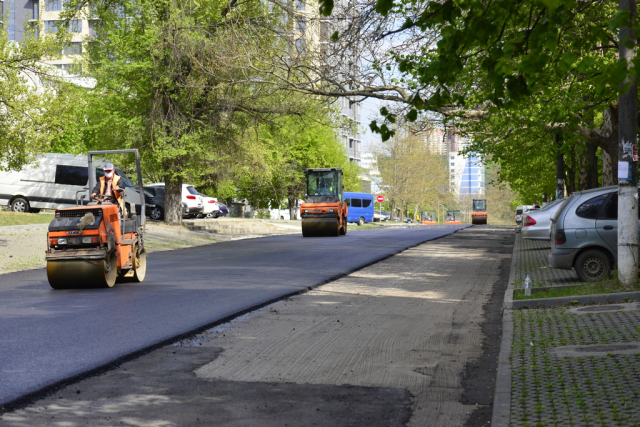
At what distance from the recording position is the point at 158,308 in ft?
35.6

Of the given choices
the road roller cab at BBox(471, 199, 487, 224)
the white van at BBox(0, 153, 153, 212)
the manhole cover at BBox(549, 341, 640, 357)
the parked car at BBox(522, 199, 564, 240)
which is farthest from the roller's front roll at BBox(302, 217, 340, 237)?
the road roller cab at BBox(471, 199, 487, 224)

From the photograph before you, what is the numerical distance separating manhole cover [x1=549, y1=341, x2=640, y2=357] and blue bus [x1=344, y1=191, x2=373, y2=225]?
58.0 m

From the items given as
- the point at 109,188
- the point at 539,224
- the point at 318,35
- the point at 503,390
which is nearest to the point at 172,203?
the point at 318,35

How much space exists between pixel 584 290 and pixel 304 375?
6313mm

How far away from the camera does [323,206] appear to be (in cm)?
3434

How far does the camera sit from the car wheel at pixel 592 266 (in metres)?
13.1

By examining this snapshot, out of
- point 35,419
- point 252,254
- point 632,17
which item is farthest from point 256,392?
point 252,254

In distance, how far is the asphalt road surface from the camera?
715cm

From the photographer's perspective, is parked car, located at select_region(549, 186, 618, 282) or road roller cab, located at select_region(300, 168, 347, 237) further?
road roller cab, located at select_region(300, 168, 347, 237)

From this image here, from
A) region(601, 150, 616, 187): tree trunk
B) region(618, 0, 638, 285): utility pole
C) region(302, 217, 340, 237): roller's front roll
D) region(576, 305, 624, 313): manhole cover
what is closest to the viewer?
region(576, 305, 624, 313): manhole cover

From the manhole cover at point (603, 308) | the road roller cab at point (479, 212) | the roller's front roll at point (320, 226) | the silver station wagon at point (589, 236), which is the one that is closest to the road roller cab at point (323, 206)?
the roller's front roll at point (320, 226)

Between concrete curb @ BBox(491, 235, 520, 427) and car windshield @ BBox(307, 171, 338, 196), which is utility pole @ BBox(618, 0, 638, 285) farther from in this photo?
car windshield @ BBox(307, 171, 338, 196)

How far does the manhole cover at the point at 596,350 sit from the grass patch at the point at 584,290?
142 inches

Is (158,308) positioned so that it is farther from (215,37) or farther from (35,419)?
(215,37)
